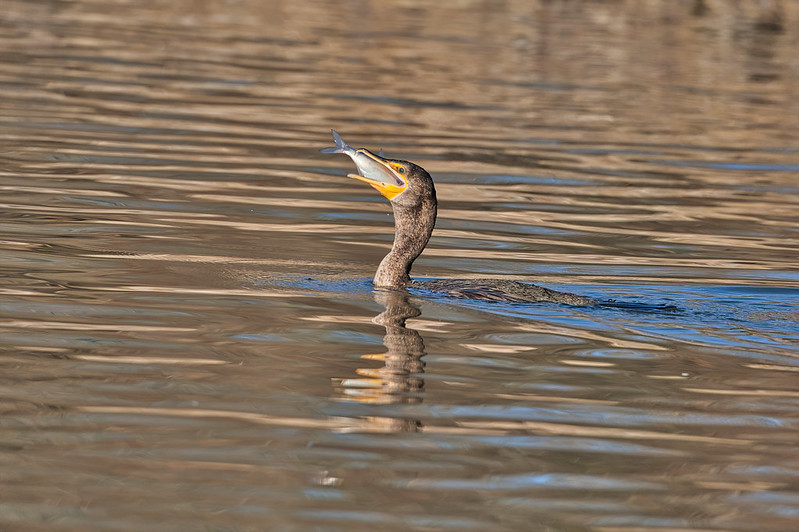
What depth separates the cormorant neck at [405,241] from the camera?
10.4 meters

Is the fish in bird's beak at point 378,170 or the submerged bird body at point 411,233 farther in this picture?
the fish in bird's beak at point 378,170

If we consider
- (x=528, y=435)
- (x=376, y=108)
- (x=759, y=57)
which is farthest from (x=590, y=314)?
(x=759, y=57)

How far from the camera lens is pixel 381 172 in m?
10.3

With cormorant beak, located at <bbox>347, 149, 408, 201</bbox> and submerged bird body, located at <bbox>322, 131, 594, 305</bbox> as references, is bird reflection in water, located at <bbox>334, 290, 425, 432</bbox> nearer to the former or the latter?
submerged bird body, located at <bbox>322, 131, 594, 305</bbox>

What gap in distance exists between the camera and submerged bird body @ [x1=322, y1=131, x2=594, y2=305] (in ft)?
32.2

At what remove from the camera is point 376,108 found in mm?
21281

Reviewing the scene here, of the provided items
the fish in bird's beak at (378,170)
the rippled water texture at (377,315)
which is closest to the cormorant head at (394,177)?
the fish in bird's beak at (378,170)

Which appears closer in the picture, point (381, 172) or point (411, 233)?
point (381, 172)

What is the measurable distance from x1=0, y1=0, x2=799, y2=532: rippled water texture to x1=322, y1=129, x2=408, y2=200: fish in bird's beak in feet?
2.43

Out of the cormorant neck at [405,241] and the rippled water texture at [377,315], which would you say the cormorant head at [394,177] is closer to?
the cormorant neck at [405,241]

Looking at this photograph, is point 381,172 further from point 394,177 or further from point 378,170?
point 394,177

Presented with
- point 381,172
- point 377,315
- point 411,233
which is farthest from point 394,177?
point 377,315

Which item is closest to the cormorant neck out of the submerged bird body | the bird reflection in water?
the submerged bird body

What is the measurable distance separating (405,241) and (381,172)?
553 mm
